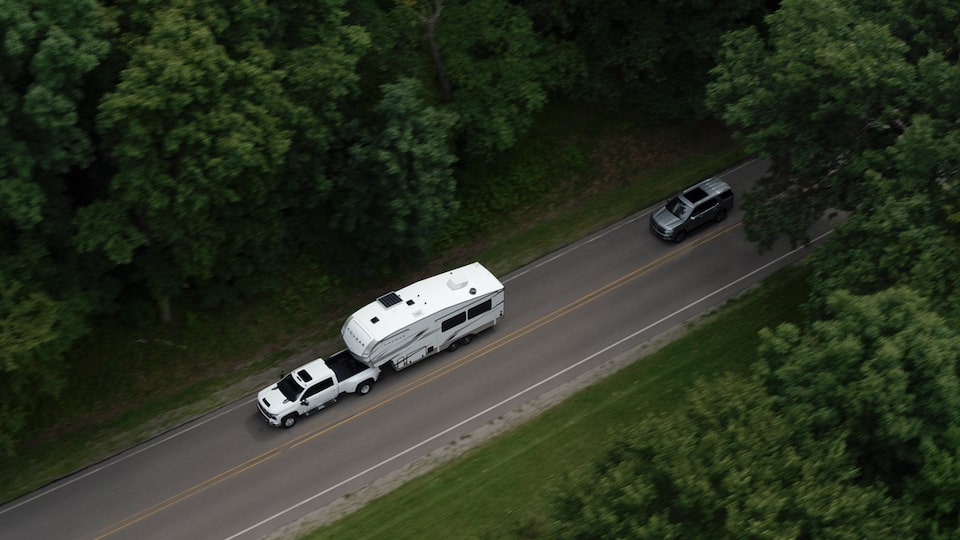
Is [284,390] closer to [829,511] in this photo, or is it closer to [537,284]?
[537,284]

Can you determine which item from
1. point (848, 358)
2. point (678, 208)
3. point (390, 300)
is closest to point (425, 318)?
point (390, 300)

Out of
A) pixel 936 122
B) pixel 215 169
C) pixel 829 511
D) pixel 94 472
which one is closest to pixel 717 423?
pixel 829 511

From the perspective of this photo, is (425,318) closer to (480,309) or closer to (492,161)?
(480,309)

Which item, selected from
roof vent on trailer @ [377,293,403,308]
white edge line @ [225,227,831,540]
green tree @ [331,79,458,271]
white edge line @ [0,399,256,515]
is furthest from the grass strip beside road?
green tree @ [331,79,458,271]

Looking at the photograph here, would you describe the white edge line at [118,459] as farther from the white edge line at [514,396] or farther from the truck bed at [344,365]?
the white edge line at [514,396]

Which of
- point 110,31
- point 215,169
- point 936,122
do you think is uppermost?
point 110,31

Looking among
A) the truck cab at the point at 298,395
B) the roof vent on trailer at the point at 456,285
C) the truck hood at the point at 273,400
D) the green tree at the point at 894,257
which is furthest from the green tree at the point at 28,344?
the green tree at the point at 894,257

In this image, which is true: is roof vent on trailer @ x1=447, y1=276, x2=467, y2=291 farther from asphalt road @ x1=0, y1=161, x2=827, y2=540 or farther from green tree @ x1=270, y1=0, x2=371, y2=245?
green tree @ x1=270, y1=0, x2=371, y2=245
